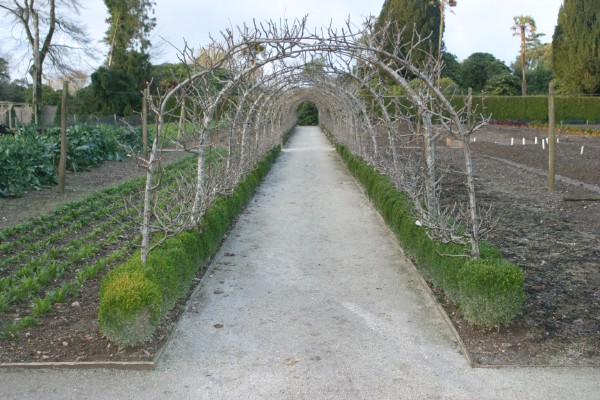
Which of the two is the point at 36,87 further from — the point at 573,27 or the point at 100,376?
the point at 573,27

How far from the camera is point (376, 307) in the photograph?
5.89 metres

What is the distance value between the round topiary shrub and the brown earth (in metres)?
0.14

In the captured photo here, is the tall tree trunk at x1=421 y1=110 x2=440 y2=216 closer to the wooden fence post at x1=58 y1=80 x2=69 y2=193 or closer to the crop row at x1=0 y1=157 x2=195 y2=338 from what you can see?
the crop row at x1=0 y1=157 x2=195 y2=338

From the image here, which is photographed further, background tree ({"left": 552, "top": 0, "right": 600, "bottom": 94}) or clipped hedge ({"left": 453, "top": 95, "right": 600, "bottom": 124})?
background tree ({"left": 552, "top": 0, "right": 600, "bottom": 94})

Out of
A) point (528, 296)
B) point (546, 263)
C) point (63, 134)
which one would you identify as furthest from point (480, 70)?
point (528, 296)

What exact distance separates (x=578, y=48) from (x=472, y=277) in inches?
1608

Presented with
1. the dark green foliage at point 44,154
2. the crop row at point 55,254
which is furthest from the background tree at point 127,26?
the crop row at point 55,254

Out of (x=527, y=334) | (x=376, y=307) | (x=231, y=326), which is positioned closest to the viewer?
(x=527, y=334)

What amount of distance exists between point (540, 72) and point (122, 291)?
55569 millimetres

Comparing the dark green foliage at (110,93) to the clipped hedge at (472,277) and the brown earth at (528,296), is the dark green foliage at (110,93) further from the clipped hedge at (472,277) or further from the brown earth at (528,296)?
the clipped hedge at (472,277)

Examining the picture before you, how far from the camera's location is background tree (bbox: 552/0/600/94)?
39812 millimetres

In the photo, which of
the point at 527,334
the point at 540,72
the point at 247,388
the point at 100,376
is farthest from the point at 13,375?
the point at 540,72

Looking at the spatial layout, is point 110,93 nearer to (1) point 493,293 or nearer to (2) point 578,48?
(2) point 578,48

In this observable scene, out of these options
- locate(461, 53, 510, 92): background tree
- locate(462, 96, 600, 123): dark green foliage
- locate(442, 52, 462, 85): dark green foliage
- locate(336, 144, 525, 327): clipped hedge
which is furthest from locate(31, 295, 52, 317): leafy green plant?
locate(461, 53, 510, 92): background tree
